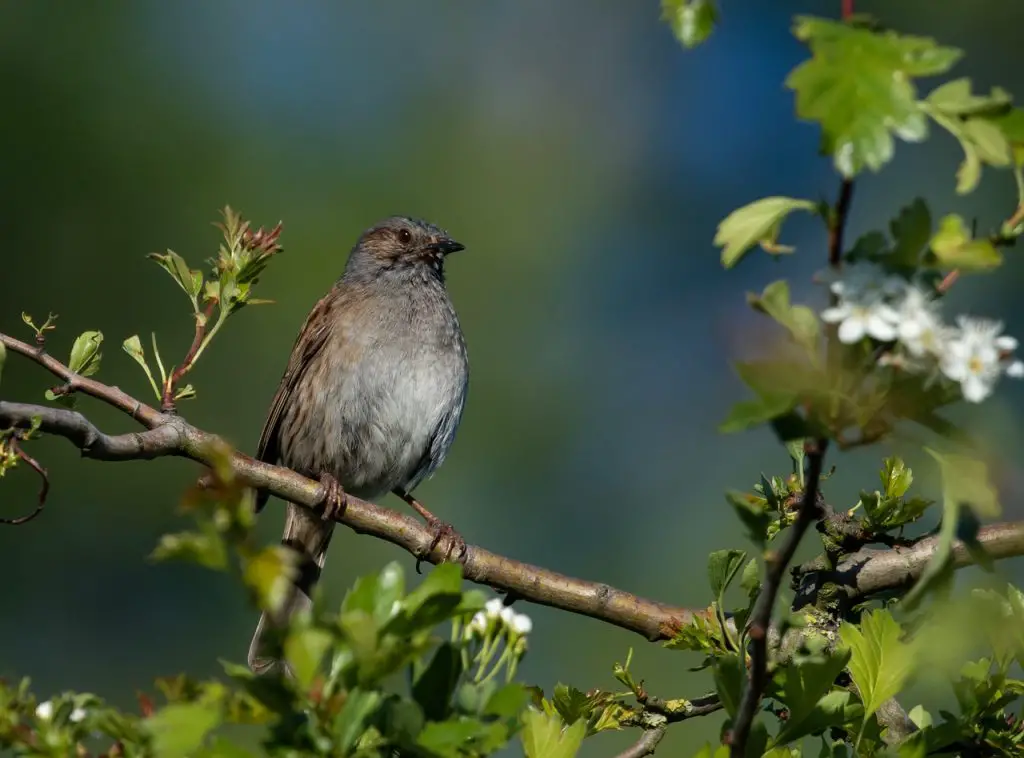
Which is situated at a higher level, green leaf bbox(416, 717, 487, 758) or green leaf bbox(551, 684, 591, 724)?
green leaf bbox(551, 684, 591, 724)

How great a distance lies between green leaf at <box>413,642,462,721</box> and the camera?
1.81 meters

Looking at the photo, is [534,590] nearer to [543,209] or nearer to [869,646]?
[869,646]

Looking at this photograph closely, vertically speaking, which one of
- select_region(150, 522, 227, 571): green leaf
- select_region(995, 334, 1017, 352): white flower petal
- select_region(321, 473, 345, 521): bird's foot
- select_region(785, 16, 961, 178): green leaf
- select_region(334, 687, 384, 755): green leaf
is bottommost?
select_region(334, 687, 384, 755): green leaf

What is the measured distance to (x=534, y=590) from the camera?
3697 millimetres

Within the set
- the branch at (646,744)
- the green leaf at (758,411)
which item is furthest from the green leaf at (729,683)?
the branch at (646,744)

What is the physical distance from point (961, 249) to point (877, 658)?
3.23ft

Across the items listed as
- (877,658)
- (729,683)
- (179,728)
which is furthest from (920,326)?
(179,728)

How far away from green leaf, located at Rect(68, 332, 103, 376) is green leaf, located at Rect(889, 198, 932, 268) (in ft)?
7.43

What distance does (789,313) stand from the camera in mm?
1647

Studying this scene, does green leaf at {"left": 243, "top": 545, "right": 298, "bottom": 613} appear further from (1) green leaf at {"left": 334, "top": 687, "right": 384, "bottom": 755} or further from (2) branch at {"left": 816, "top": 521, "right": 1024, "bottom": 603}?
(2) branch at {"left": 816, "top": 521, "right": 1024, "bottom": 603}

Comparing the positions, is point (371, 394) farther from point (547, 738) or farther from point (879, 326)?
point (879, 326)

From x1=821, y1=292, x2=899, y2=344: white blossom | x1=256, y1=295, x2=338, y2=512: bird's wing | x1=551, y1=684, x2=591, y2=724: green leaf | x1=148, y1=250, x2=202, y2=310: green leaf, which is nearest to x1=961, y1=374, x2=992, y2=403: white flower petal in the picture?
x1=821, y1=292, x2=899, y2=344: white blossom

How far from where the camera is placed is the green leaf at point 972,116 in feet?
5.29

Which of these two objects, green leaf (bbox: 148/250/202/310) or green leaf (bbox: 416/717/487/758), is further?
green leaf (bbox: 148/250/202/310)
